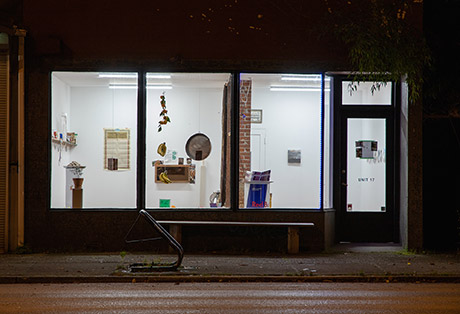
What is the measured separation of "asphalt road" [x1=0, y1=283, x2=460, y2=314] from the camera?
710 cm

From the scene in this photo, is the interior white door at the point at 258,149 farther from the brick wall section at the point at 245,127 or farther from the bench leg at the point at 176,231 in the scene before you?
the bench leg at the point at 176,231

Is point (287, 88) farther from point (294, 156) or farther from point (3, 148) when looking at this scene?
point (3, 148)

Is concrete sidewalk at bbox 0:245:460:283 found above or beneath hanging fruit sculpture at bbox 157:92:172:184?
beneath

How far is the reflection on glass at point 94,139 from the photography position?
39.6 feet

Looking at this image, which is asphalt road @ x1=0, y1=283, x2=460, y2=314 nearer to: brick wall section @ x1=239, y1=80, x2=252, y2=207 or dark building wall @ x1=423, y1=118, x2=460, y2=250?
dark building wall @ x1=423, y1=118, x2=460, y2=250

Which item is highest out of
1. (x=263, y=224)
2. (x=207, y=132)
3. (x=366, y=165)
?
(x=207, y=132)

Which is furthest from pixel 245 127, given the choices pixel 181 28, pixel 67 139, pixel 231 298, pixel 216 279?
pixel 231 298

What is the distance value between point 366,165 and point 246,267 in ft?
→ 14.1

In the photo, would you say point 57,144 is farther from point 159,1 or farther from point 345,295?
point 345,295

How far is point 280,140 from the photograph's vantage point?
12.7 meters

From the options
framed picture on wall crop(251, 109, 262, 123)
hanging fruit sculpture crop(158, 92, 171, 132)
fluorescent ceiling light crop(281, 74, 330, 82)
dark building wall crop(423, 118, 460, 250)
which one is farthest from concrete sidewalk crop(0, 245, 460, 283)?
fluorescent ceiling light crop(281, 74, 330, 82)

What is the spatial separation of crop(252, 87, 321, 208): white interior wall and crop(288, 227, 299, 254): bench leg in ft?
2.38

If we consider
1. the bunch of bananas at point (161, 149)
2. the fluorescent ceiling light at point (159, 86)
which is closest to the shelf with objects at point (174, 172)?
the bunch of bananas at point (161, 149)

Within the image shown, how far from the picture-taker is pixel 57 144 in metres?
12.1
